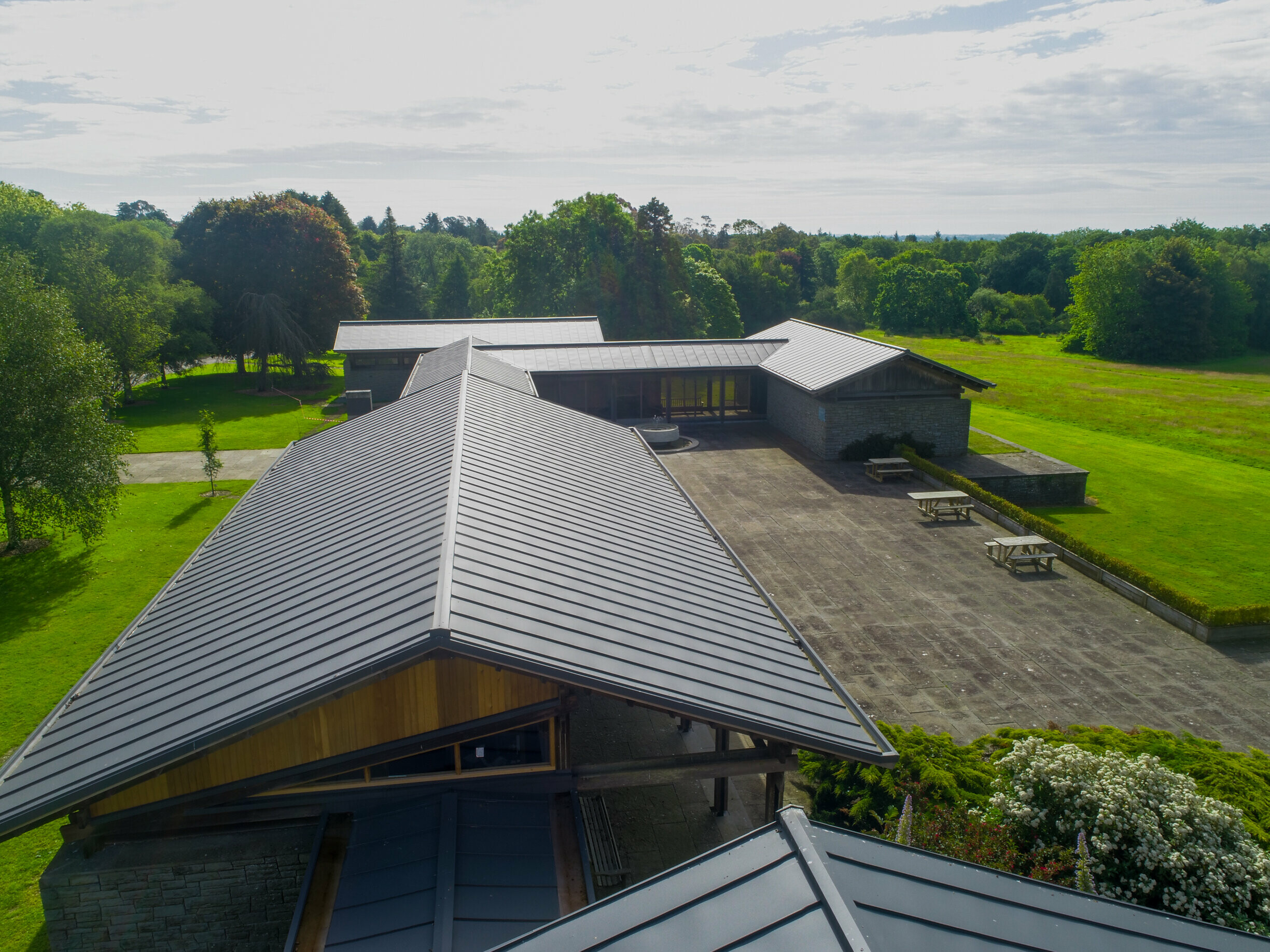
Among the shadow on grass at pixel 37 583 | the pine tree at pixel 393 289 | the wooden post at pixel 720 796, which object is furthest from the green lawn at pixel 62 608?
the pine tree at pixel 393 289

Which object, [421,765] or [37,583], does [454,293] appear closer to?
[37,583]

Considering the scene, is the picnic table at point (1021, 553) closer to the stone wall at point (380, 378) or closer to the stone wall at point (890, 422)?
the stone wall at point (890, 422)

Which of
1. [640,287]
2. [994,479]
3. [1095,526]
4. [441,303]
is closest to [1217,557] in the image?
[1095,526]

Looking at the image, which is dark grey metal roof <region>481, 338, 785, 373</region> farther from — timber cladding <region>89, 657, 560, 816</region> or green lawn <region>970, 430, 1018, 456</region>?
timber cladding <region>89, 657, 560, 816</region>

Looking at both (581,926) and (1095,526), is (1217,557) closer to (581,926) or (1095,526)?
(1095,526)

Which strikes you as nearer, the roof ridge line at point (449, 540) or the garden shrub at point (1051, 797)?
the roof ridge line at point (449, 540)

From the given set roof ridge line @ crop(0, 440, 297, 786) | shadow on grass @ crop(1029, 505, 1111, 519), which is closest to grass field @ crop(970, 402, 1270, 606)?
shadow on grass @ crop(1029, 505, 1111, 519)
